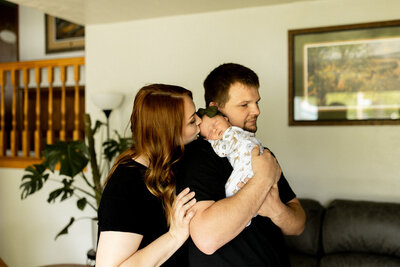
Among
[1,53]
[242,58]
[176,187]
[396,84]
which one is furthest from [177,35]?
[1,53]

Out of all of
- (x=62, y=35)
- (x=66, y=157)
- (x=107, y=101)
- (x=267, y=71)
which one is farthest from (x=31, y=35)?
(x=267, y=71)

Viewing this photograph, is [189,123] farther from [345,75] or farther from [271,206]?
[345,75]

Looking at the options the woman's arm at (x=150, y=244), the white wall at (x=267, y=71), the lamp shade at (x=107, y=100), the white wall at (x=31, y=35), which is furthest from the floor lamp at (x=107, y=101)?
the white wall at (x=31, y=35)

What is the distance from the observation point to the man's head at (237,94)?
1493 millimetres

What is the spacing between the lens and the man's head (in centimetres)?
149

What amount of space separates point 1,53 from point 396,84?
219 inches

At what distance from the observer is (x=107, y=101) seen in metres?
3.45

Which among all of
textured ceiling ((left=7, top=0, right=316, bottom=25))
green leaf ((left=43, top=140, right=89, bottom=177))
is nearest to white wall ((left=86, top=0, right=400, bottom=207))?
textured ceiling ((left=7, top=0, right=316, bottom=25))

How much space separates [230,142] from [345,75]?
201 cm

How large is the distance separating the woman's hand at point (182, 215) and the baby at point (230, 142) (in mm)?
152

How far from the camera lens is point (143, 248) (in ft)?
4.06

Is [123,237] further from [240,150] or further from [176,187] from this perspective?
[240,150]

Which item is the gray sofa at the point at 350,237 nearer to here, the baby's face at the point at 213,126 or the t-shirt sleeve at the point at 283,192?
the t-shirt sleeve at the point at 283,192

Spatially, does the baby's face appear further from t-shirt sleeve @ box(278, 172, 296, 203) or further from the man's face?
t-shirt sleeve @ box(278, 172, 296, 203)
